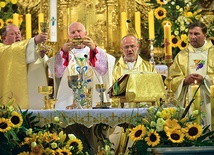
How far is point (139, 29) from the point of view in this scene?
8.82 metres

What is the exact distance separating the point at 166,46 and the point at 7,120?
158 centimetres

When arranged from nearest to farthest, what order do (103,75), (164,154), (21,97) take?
(164,154) → (21,97) → (103,75)

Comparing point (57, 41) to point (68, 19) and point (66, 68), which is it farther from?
point (66, 68)

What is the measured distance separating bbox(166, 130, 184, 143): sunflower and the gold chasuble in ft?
7.04

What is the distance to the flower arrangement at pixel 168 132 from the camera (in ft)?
17.3

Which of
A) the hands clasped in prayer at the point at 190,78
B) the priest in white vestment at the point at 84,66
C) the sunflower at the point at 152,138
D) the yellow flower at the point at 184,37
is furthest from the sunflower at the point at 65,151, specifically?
the yellow flower at the point at 184,37

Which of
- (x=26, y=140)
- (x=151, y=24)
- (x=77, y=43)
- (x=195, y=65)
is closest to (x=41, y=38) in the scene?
(x=77, y=43)

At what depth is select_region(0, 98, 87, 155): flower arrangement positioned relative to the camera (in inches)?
209

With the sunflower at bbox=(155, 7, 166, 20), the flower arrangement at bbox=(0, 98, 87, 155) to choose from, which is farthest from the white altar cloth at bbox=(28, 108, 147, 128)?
the sunflower at bbox=(155, 7, 166, 20)

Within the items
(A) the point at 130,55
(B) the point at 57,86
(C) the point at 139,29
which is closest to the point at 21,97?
(B) the point at 57,86

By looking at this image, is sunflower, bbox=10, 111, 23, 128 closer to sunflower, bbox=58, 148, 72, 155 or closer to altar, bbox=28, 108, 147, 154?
altar, bbox=28, 108, 147, 154

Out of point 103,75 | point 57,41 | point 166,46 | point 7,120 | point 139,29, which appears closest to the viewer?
point 7,120

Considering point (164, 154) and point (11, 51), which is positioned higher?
point (11, 51)

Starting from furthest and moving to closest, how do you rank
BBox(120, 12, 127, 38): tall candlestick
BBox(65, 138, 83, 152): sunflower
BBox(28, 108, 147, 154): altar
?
BBox(120, 12, 127, 38): tall candlestick → BBox(28, 108, 147, 154): altar → BBox(65, 138, 83, 152): sunflower
